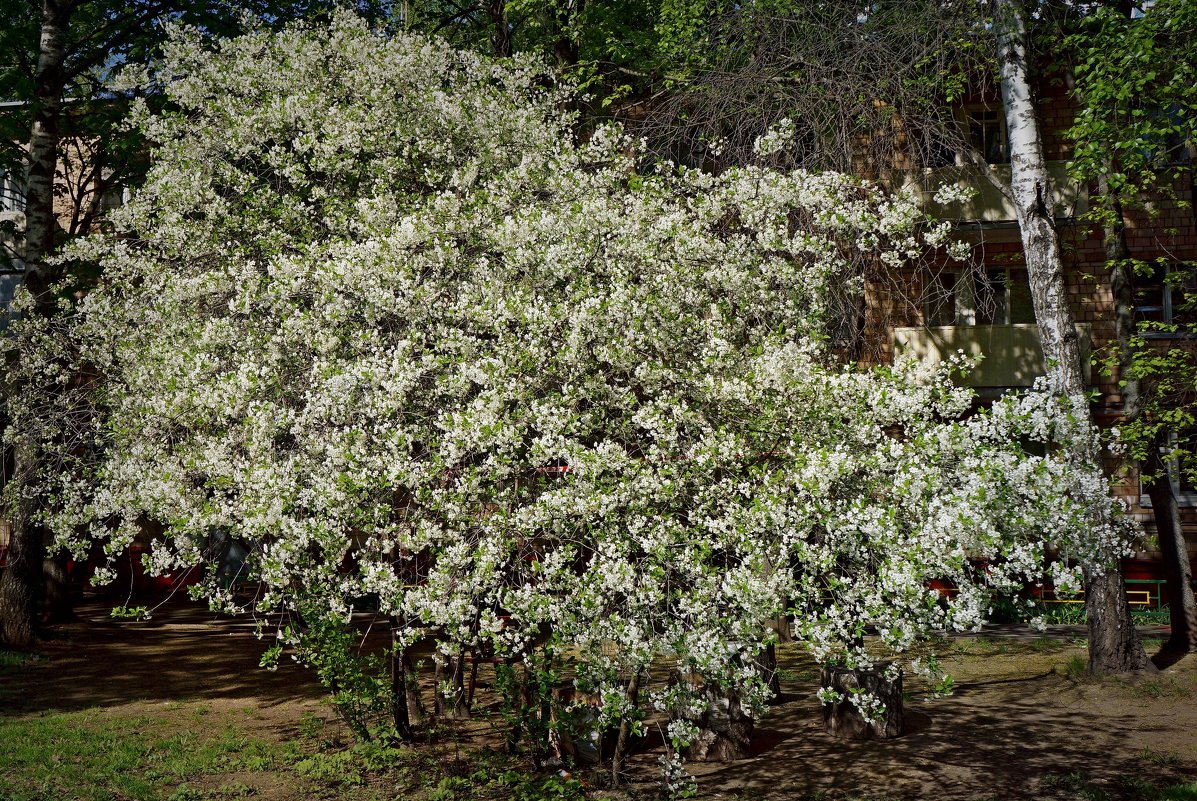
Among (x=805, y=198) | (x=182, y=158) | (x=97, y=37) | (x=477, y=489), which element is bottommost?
(x=477, y=489)

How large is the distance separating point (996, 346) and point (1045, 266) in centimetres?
812

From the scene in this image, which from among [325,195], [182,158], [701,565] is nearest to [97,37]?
[182,158]

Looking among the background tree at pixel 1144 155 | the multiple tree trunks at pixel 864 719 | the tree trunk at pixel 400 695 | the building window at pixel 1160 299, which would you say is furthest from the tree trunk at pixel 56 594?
the building window at pixel 1160 299

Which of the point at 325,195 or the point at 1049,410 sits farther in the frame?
the point at 325,195

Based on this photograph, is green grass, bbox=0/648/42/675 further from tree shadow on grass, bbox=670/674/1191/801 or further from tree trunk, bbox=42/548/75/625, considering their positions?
tree shadow on grass, bbox=670/674/1191/801

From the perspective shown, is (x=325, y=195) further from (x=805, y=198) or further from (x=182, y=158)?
(x=805, y=198)

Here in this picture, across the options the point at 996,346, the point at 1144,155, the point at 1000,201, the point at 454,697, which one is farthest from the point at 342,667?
the point at 1000,201

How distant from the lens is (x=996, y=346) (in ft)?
64.9

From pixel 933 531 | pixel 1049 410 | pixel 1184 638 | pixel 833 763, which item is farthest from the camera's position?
pixel 1184 638

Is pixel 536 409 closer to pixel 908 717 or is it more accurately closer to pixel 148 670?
pixel 908 717

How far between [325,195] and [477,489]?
14.3 feet

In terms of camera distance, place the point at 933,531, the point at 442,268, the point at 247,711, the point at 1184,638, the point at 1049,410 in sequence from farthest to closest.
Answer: the point at 1184,638 → the point at 247,711 → the point at 442,268 → the point at 1049,410 → the point at 933,531

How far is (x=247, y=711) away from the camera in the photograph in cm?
1152

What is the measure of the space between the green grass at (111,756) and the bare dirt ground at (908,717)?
36 centimetres
